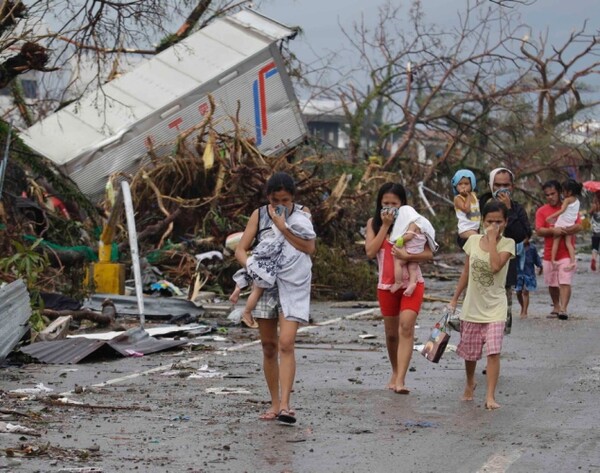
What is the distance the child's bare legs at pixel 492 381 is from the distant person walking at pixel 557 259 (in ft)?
22.6

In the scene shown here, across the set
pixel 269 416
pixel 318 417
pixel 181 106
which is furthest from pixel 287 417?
pixel 181 106

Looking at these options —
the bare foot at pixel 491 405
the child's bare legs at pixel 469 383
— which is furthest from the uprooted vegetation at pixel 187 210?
the bare foot at pixel 491 405

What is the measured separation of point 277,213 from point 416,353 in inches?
167

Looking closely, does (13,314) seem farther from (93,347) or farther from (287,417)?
(287,417)

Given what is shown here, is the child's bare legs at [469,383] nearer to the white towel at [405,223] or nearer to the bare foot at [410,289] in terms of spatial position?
the bare foot at [410,289]

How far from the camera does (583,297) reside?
1956cm

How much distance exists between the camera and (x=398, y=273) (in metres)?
10.0

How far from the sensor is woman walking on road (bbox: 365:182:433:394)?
32.5 feet

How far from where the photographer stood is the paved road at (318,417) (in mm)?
6957

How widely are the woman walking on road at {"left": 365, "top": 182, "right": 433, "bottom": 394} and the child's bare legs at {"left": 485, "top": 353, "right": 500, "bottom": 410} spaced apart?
80cm

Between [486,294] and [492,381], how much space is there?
2.44ft

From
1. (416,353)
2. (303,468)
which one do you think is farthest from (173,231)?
(303,468)

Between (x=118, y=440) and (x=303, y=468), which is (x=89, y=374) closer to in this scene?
(x=118, y=440)

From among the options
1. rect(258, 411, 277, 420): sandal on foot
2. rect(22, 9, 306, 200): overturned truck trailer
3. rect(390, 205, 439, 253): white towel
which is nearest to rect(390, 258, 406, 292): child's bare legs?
rect(390, 205, 439, 253): white towel
